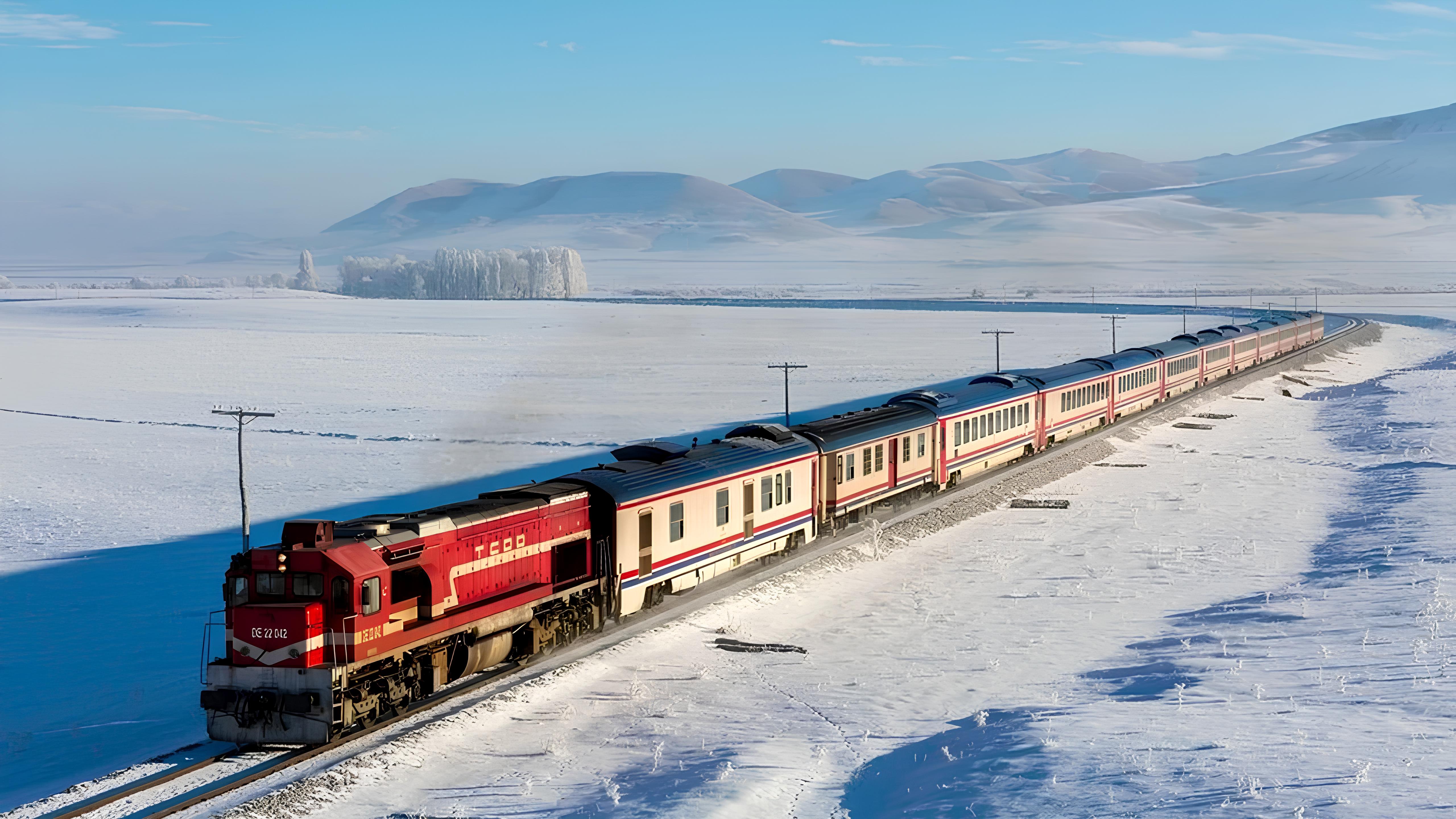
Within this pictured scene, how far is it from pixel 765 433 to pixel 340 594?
1730cm

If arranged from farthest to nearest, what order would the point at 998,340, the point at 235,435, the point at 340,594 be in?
the point at 998,340, the point at 235,435, the point at 340,594

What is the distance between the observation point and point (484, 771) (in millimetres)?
20031

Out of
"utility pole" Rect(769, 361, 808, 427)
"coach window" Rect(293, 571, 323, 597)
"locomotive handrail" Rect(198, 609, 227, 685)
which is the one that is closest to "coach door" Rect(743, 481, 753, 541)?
"utility pole" Rect(769, 361, 808, 427)

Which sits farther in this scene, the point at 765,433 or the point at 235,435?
the point at 235,435

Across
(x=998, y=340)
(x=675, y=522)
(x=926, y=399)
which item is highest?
(x=998, y=340)

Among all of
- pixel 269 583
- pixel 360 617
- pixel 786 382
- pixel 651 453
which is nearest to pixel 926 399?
pixel 786 382

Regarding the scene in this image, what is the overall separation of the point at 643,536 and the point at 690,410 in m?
43.0

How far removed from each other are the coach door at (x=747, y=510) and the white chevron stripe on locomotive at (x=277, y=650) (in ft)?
46.1

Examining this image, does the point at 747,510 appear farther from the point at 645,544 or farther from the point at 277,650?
the point at 277,650

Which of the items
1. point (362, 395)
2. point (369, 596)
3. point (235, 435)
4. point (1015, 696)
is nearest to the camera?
point (369, 596)

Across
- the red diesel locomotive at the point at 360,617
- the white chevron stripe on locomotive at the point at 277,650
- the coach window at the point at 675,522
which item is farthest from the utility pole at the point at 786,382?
the white chevron stripe on locomotive at the point at 277,650

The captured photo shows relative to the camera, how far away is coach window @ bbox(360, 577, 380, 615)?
2027 centimetres

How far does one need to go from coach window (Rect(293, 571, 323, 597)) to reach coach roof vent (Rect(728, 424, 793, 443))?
16390 mm

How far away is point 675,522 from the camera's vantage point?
29.2 metres
